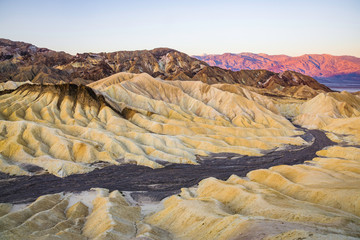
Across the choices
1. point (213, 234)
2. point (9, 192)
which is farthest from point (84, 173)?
point (213, 234)

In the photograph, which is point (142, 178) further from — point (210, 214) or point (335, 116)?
point (335, 116)

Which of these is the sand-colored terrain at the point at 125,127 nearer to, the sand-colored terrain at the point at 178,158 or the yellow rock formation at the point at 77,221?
the sand-colored terrain at the point at 178,158

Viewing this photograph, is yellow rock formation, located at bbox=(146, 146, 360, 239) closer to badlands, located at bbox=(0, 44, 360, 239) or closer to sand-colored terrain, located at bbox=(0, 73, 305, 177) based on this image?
badlands, located at bbox=(0, 44, 360, 239)

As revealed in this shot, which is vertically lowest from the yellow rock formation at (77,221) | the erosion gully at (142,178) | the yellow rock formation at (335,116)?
the erosion gully at (142,178)

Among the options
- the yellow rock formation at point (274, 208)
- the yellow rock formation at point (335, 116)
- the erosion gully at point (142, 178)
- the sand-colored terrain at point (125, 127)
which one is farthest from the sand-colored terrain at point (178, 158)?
the erosion gully at point (142, 178)

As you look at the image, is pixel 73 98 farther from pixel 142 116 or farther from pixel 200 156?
pixel 200 156

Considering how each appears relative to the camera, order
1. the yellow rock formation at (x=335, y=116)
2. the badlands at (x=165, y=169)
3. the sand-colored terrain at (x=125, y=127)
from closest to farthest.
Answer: the badlands at (x=165, y=169), the sand-colored terrain at (x=125, y=127), the yellow rock formation at (x=335, y=116)
